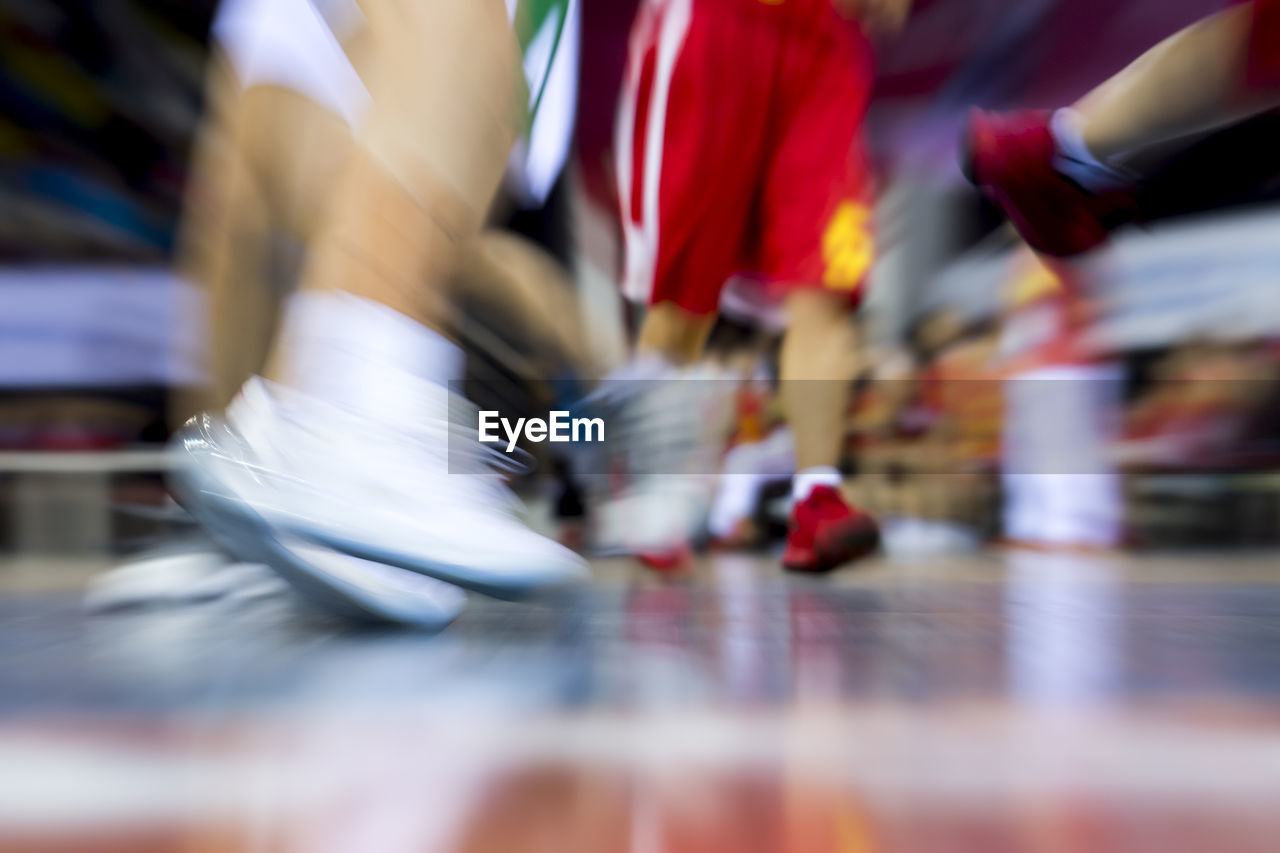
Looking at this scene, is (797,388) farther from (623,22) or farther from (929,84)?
(929,84)

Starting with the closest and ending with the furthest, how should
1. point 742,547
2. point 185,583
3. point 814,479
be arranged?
point 185,583
point 814,479
point 742,547

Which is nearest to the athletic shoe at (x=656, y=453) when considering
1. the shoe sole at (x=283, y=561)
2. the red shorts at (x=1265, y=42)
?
the shoe sole at (x=283, y=561)

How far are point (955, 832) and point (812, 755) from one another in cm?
8

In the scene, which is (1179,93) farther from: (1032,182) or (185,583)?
(185,583)

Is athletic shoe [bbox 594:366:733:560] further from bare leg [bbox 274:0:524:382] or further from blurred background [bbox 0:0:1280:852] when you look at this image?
bare leg [bbox 274:0:524:382]

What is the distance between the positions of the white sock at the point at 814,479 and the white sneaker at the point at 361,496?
0.74 meters

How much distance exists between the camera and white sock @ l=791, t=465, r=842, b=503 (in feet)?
3.98

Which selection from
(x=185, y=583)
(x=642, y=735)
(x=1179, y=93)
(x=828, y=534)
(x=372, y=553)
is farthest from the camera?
(x=828, y=534)

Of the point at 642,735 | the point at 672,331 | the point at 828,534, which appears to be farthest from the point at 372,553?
the point at 672,331

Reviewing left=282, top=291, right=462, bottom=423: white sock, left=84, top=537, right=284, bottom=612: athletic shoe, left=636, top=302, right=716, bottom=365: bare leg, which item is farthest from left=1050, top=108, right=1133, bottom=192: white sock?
left=84, top=537, right=284, bottom=612: athletic shoe

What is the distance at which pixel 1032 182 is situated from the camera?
1034 mm

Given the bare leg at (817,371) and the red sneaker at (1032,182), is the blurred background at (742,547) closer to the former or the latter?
the red sneaker at (1032,182)

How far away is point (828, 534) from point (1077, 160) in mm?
557

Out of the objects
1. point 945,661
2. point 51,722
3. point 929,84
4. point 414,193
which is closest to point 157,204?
point 414,193
